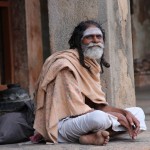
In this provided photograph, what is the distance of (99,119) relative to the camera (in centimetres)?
531

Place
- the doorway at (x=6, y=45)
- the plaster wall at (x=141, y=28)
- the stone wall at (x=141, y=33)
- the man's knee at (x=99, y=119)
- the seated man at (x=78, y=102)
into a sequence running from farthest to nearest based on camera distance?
the plaster wall at (x=141, y=28) < the stone wall at (x=141, y=33) < the doorway at (x=6, y=45) < the seated man at (x=78, y=102) < the man's knee at (x=99, y=119)

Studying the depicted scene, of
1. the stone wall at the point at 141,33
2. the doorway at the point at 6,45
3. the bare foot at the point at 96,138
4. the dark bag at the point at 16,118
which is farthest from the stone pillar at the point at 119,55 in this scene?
the stone wall at the point at 141,33

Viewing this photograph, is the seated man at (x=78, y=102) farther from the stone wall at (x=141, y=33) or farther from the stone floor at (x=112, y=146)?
the stone wall at (x=141, y=33)

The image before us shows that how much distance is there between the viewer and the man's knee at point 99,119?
5.30m

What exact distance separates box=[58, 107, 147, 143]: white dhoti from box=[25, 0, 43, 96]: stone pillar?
428 cm

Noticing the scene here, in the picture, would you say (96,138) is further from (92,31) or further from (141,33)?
(141,33)

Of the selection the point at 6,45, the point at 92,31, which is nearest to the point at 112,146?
the point at 92,31

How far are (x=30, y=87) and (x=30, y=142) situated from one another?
4037 mm

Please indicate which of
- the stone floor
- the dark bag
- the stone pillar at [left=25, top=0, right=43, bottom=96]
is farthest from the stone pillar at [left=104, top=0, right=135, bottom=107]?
the stone pillar at [left=25, top=0, right=43, bottom=96]

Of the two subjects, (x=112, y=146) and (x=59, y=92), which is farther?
(x=59, y=92)

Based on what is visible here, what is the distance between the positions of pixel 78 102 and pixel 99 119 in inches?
9.4

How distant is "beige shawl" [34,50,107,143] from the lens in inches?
214

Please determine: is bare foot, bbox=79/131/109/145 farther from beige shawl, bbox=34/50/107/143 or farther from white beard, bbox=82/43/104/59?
white beard, bbox=82/43/104/59

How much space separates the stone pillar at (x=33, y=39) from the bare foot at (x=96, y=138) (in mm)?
4402
